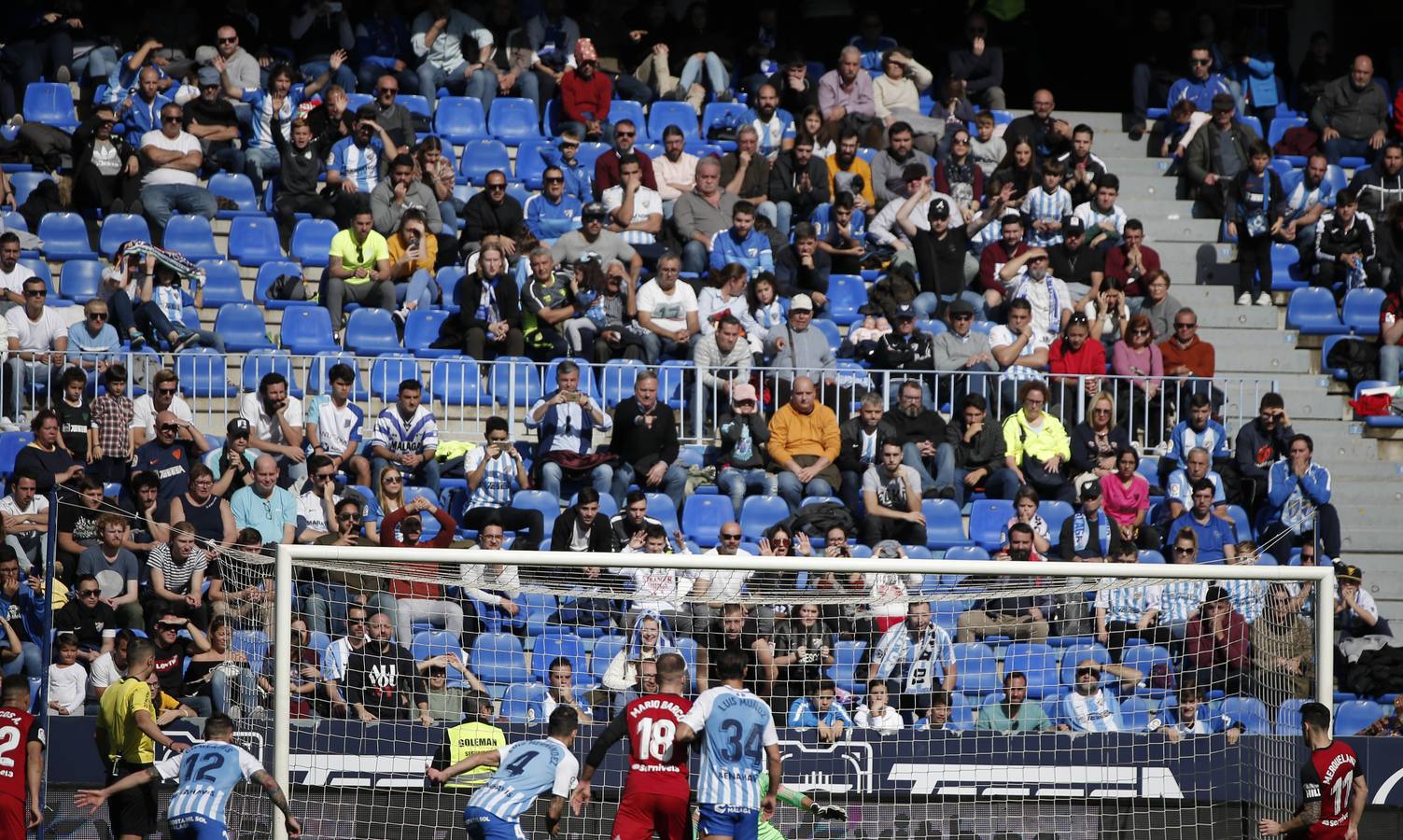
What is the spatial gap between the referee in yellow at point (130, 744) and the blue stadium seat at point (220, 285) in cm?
520

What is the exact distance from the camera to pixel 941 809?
1183cm

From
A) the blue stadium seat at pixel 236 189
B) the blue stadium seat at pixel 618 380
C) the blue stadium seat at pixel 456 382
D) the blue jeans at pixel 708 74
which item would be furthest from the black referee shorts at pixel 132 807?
the blue jeans at pixel 708 74

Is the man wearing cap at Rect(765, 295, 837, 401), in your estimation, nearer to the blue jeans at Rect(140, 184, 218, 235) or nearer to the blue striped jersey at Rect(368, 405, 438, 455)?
the blue striped jersey at Rect(368, 405, 438, 455)

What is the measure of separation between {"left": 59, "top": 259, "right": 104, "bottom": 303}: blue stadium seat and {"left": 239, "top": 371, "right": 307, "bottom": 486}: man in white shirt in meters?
2.13

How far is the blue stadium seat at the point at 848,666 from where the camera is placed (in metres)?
12.3

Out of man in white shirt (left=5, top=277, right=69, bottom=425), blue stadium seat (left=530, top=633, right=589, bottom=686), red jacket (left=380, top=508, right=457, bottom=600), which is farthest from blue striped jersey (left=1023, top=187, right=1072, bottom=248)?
man in white shirt (left=5, top=277, right=69, bottom=425)

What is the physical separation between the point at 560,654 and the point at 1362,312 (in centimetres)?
833

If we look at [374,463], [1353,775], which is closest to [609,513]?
[374,463]

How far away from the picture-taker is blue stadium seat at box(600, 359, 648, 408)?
14.7 meters

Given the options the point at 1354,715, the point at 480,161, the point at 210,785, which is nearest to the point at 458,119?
the point at 480,161

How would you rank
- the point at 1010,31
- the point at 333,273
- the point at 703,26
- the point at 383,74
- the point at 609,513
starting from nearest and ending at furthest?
the point at 609,513, the point at 333,273, the point at 383,74, the point at 703,26, the point at 1010,31

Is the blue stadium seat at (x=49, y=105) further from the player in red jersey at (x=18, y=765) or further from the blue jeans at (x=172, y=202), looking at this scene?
the player in red jersey at (x=18, y=765)

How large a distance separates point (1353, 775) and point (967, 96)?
971 cm

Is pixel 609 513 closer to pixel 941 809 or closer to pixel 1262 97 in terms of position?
pixel 941 809
